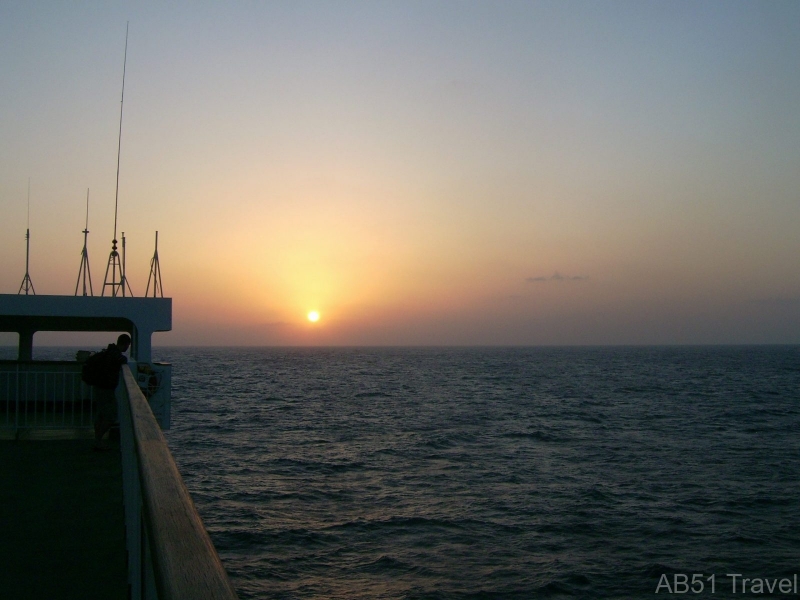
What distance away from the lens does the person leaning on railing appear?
29.4ft

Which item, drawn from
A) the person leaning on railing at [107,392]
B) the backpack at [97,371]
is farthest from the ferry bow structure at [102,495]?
the backpack at [97,371]

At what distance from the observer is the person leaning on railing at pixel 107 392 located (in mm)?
8961

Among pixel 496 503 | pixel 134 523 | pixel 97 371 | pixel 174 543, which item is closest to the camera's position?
pixel 174 543

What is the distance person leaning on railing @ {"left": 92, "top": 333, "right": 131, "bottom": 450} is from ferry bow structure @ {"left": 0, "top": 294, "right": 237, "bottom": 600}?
1.24ft

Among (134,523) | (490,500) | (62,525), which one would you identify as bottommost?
(490,500)

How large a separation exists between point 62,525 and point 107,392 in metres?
3.45

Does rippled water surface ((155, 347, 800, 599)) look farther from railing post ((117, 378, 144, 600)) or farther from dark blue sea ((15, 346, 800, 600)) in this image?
railing post ((117, 378, 144, 600))

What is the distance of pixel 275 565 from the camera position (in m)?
14.0

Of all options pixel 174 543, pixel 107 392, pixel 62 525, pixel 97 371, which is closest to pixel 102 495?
pixel 62 525

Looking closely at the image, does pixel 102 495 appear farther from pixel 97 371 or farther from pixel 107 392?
pixel 97 371

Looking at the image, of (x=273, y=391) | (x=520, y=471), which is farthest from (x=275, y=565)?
(x=273, y=391)

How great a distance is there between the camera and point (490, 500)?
19.1 meters

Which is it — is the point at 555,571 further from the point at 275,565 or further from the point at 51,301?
the point at 51,301

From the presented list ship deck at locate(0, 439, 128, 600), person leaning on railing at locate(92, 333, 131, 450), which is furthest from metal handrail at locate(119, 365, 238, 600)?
person leaning on railing at locate(92, 333, 131, 450)
